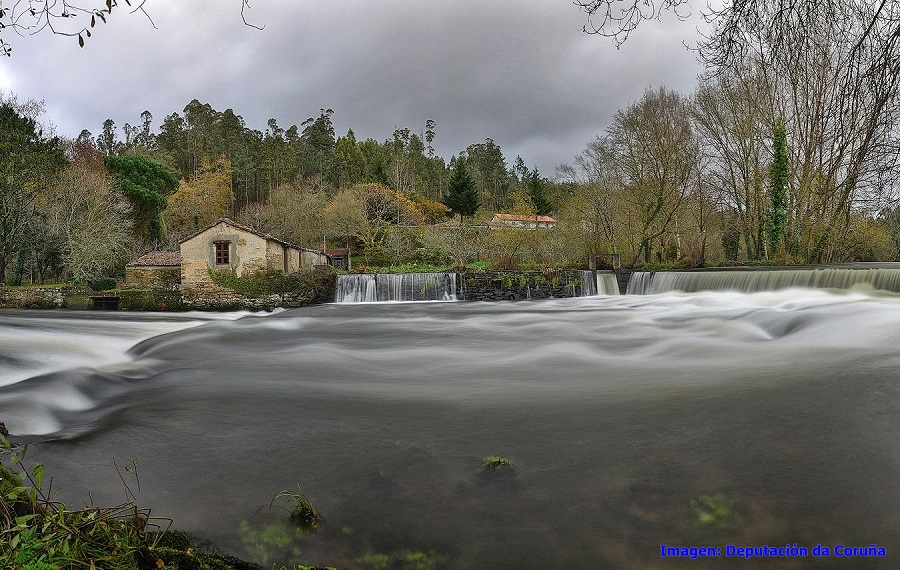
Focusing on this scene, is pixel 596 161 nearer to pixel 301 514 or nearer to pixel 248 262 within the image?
pixel 248 262

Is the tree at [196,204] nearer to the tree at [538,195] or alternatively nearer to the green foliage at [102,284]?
the green foliage at [102,284]

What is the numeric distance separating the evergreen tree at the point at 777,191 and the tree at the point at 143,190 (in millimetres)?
40741

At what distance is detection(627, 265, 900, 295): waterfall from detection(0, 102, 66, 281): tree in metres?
31.3

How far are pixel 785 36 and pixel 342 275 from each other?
79.9ft

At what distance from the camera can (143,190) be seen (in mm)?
40000

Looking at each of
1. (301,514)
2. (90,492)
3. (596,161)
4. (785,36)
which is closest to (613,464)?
(301,514)

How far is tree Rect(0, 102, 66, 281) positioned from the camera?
26.8 meters

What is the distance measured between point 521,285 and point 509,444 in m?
20.3

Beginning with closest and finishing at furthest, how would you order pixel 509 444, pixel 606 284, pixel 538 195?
pixel 509 444, pixel 606 284, pixel 538 195

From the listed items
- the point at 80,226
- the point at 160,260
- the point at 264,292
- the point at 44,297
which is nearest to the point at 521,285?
the point at 264,292

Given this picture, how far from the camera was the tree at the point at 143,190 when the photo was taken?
39.8m

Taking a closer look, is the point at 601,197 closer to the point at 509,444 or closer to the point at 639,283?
the point at 639,283

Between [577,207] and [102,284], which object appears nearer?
[102,284]

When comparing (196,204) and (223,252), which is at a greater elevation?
(196,204)
